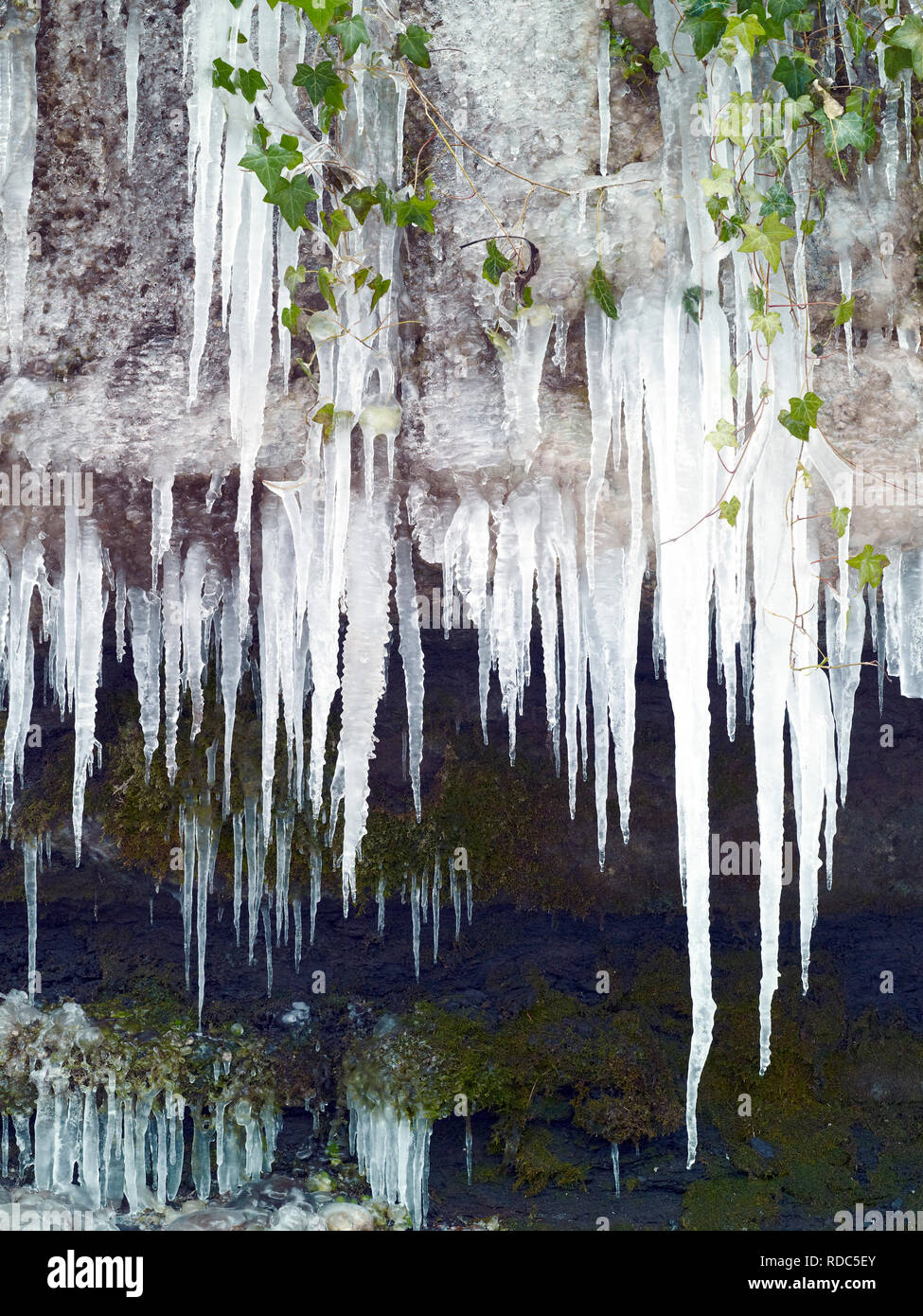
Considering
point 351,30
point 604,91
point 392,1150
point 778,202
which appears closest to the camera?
point 351,30

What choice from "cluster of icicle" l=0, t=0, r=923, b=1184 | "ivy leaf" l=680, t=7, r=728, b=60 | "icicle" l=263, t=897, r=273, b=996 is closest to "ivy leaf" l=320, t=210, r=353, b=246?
"cluster of icicle" l=0, t=0, r=923, b=1184

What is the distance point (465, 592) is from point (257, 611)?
1.58 meters

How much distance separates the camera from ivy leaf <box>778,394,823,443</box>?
275 centimetres

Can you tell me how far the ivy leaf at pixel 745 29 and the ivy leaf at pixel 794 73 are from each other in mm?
197

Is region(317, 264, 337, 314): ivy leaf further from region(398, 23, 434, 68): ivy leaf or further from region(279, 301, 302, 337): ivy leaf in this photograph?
region(398, 23, 434, 68): ivy leaf

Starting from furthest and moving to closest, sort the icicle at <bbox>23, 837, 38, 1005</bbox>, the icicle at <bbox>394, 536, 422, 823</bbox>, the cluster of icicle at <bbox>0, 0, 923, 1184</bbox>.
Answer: the icicle at <bbox>23, 837, 38, 1005</bbox>, the icicle at <bbox>394, 536, 422, 823</bbox>, the cluster of icicle at <bbox>0, 0, 923, 1184</bbox>

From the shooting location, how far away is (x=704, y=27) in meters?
2.61

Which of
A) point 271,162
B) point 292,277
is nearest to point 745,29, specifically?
point 271,162

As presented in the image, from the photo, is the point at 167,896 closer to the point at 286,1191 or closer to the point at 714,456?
the point at 286,1191

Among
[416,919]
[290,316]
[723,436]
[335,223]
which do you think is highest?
[335,223]

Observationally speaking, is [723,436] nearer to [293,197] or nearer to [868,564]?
[868,564]

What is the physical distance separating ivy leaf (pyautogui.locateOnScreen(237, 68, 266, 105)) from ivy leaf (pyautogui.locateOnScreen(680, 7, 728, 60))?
103 centimetres

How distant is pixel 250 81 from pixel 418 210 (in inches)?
19.9

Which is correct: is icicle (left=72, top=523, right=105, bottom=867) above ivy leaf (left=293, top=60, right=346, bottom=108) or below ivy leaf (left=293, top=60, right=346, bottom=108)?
below
